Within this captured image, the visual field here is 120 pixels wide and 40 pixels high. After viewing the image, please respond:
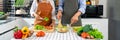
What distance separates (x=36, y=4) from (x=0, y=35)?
779 millimetres

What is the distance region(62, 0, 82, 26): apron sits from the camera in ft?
8.74

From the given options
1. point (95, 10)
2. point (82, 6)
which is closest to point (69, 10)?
point (82, 6)

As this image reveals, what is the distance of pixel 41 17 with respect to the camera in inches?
103

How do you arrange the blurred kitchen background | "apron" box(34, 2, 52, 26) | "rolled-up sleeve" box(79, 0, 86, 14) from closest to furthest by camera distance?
"rolled-up sleeve" box(79, 0, 86, 14) → "apron" box(34, 2, 52, 26) → the blurred kitchen background

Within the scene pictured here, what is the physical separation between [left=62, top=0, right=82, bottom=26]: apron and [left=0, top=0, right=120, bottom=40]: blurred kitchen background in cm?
93

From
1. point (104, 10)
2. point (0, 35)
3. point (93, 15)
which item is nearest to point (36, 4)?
point (0, 35)

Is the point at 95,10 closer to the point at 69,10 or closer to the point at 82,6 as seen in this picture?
the point at 69,10

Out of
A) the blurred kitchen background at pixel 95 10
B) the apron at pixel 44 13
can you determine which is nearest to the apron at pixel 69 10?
the apron at pixel 44 13

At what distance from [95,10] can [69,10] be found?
1015mm

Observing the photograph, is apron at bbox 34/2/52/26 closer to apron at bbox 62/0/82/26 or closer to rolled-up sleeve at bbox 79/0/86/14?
apron at bbox 62/0/82/26

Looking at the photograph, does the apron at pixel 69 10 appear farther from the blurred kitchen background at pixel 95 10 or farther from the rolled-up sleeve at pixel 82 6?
the blurred kitchen background at pixel 95 10

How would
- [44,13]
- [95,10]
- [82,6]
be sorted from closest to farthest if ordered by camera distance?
[82,6], [44,13], [95,10]

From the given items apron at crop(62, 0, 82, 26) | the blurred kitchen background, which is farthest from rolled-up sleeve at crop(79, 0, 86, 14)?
the blurred kitchen background

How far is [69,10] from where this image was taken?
272cm
